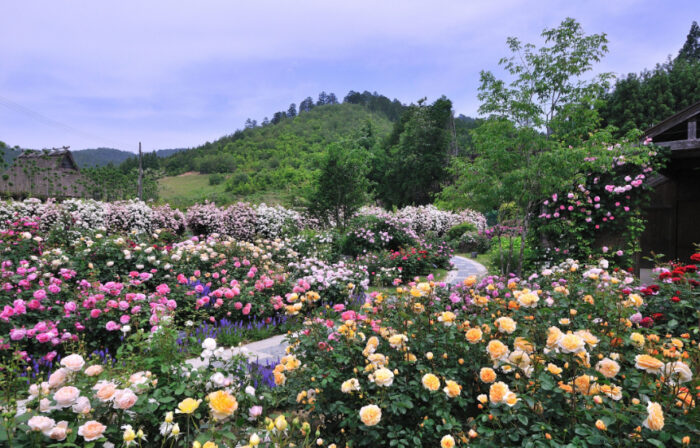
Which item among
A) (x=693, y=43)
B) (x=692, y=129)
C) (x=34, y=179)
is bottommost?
(x=692, y=129)

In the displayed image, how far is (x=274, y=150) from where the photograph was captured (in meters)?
39.6

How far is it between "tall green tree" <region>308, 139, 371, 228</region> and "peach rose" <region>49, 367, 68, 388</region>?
9.51 m

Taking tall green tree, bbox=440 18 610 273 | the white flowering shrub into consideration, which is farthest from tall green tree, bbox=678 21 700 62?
the white flowering shrub

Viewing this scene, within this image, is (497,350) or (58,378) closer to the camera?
(58,378)

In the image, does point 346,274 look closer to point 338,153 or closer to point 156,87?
point 156,87

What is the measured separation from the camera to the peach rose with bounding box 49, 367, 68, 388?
1.46 m

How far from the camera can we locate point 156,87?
21.7 feet

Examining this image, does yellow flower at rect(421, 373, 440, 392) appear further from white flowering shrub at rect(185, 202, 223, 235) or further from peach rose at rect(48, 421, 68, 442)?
white flowering shrub at rect(185, 202, 223, 235)

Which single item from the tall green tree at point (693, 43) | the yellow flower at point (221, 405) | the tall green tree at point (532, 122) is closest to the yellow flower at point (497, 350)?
the yellow flower at point (221, 405)

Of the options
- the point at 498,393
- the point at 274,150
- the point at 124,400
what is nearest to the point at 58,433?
the point at 124,400

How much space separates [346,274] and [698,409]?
13.2ft

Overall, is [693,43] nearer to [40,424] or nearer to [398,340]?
[398,340]

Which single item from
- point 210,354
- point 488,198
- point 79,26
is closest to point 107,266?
point 79,26

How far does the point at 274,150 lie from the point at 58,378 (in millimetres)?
39676
